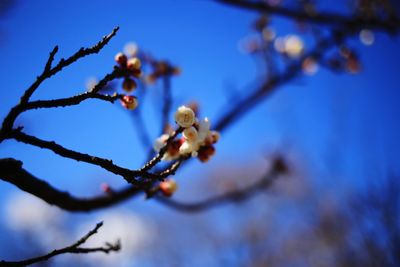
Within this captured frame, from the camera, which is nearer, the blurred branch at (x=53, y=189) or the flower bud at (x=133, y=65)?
the blurred branch at (x=53, y=189)

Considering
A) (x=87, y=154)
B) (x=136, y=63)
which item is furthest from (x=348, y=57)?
(x=87, y=154)

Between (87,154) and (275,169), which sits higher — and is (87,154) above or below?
below

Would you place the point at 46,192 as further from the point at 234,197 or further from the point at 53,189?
the point at 234,197

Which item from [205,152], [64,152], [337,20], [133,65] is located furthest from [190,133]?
[337,20]

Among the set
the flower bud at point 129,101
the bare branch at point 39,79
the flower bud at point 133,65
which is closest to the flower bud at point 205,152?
the flower bud at point 129,101

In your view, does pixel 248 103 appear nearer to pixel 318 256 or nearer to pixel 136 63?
pixel 136 63

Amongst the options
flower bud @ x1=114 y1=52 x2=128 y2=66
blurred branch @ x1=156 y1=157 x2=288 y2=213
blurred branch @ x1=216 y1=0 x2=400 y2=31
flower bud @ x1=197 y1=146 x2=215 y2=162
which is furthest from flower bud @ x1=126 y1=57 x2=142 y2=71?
blurred branch @ x1=216 y1=0 x2=400 y2=31

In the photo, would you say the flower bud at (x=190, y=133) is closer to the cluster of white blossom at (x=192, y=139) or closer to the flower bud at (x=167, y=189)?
the cluster of white blossom at (x=192, y=139)

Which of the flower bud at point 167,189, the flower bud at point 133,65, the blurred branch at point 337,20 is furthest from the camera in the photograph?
the blurred branch at point 337,20
